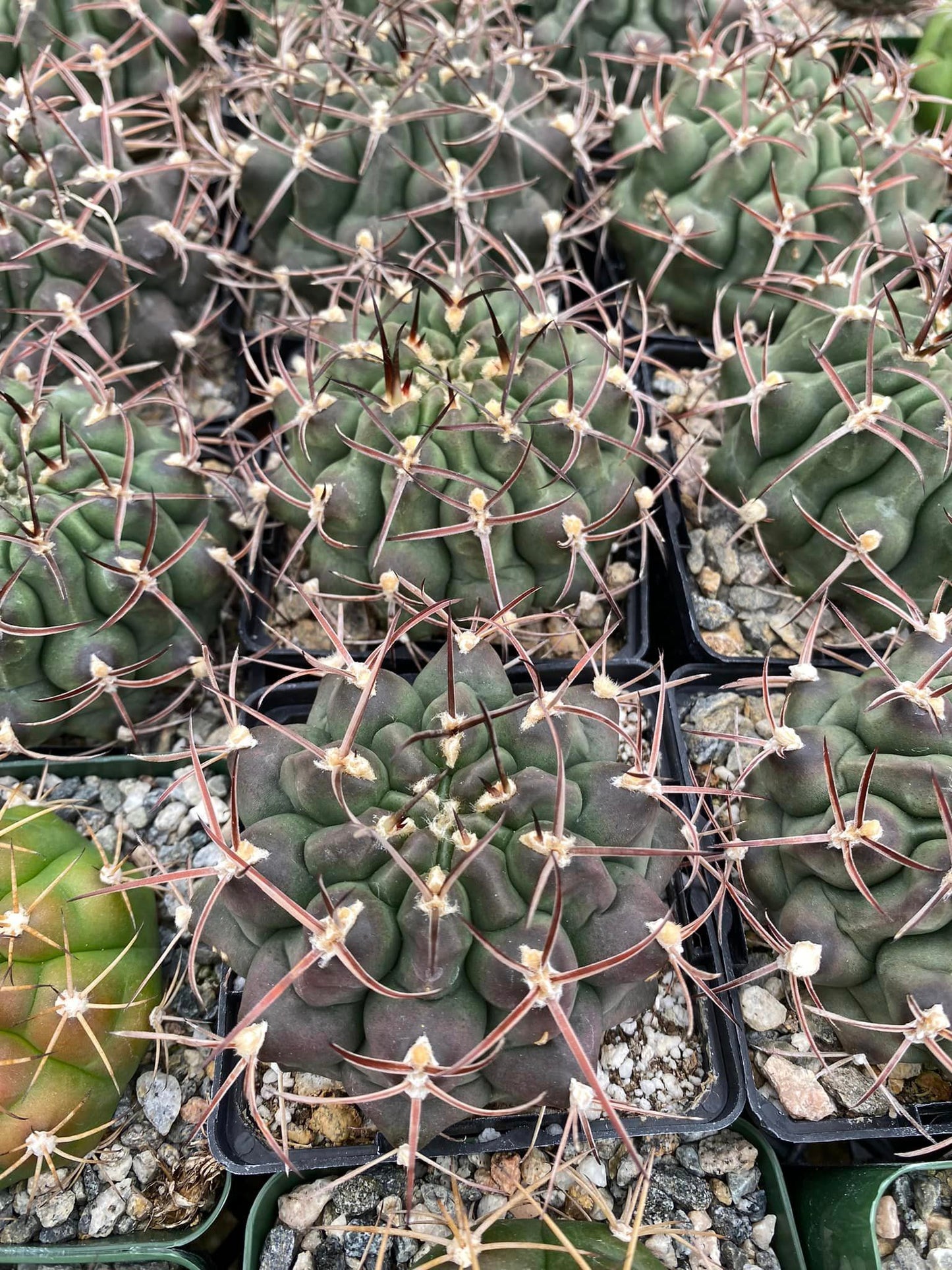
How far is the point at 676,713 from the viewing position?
105 centimetres

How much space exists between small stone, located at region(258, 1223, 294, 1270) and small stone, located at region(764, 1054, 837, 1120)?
1.58ft

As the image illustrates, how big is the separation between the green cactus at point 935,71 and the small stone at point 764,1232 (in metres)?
1.69

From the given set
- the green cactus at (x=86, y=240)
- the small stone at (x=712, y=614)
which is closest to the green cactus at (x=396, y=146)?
the green cactus at (x=86, y=240)

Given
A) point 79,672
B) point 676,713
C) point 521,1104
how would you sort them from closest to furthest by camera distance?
point 521,1104, point 79,672, point 676,713

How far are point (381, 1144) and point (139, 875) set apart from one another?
16.2 inches

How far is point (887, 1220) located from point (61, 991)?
834 mm

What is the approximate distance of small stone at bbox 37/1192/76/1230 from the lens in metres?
0.85

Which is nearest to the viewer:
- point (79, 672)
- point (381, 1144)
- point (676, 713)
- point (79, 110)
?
point (381, 1144)

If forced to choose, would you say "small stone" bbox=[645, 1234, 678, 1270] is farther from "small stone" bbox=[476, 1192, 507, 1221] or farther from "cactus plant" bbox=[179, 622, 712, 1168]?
"cactus plant" bbox=[179, 622, 712, 1168]

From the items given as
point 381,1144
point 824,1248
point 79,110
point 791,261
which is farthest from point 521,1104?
point 79,110

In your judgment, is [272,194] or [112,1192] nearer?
[112,1192]

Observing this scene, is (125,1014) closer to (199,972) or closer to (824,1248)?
(199,972)

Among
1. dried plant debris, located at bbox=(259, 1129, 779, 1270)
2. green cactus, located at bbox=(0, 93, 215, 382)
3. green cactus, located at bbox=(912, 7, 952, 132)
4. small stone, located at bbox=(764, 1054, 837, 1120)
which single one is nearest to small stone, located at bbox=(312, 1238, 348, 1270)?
dried plant debris, located at bbox=(259, 1129, 779, 1270)

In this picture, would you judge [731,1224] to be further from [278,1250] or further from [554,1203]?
[278,1250]
